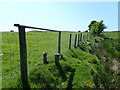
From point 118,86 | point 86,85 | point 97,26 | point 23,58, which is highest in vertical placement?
point 97,26

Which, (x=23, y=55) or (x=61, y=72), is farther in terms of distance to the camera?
(x=61, y=72)

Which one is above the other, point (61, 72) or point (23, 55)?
point (23, 55)

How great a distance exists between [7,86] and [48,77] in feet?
4.31

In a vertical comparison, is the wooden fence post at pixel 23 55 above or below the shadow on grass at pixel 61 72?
above

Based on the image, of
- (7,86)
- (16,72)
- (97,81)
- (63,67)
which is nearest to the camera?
(7,86)

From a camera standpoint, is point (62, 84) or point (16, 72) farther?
point (16, 72)

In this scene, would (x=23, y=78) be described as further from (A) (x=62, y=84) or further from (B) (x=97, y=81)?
(B) (x=97, y=81)

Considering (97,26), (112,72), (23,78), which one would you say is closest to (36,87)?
(23,78)

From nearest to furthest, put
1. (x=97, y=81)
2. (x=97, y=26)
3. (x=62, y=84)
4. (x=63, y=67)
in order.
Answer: (x=62, y=84)
(x=97, y=81)
(x=63, y=67)
(x=97, y=26)

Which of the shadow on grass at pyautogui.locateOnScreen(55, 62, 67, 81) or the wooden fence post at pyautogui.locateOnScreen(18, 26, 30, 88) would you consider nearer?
the wooden fence post at pyautogui.locateOnScreen(18, 26, 30, 88)

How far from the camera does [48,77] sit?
379cm

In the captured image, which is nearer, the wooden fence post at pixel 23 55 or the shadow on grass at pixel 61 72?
the wooden fence post at pixel 23 55

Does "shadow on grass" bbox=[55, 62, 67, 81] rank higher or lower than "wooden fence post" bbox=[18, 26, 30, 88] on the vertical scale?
lower

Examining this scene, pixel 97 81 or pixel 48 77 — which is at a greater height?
pixel 48 77
